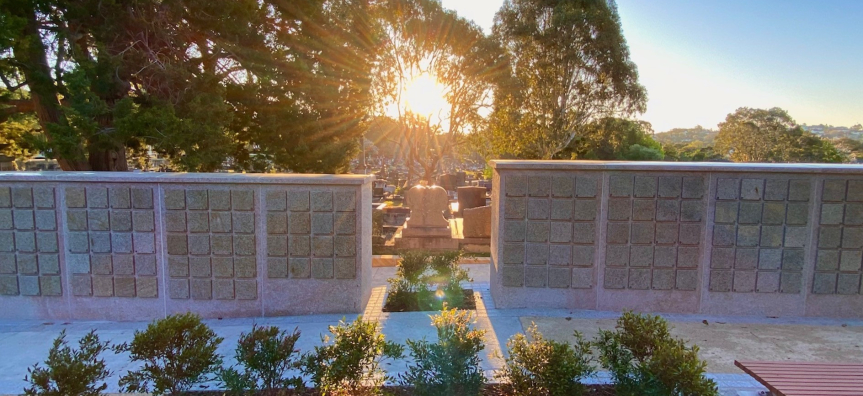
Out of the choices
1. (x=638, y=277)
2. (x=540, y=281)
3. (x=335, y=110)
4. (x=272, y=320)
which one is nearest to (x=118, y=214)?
(x=272, y=320)

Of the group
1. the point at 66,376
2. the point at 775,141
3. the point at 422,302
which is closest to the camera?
the point at 66,376

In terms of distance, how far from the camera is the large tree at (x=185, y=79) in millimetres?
9844

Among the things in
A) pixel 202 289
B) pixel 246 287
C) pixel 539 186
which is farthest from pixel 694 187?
pixel 202 289

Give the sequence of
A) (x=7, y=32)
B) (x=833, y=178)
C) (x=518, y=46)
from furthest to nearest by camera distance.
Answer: (x=518, y=46) → (x=7, y=32) → (x=833, y=178)

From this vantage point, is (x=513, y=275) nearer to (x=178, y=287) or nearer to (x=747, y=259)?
(x=747, y=259)

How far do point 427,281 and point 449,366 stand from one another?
3.01 meters

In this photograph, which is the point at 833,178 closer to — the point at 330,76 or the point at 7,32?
the point at 330,76

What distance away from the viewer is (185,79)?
1057 cm

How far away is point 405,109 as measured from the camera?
26.1m

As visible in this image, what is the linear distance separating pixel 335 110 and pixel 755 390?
12.3 meters

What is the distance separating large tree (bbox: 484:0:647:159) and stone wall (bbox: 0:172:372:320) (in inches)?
638

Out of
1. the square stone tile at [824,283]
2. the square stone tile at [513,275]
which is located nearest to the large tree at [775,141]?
the square stone tile at [824,283]

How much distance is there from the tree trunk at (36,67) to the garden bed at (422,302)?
886 cm

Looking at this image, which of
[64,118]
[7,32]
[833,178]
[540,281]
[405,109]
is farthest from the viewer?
[405,109]
